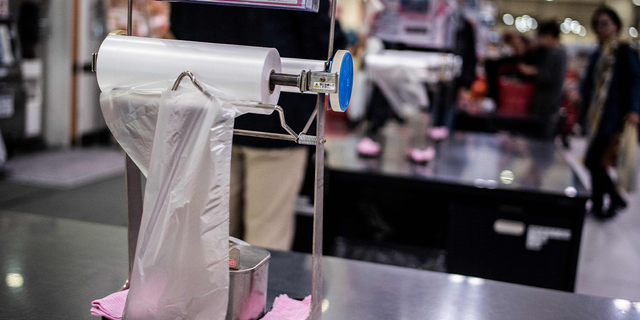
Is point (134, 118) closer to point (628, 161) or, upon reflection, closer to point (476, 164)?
point (476, 164)

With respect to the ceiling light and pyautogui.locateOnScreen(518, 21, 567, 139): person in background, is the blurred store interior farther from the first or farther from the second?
the ceiling light

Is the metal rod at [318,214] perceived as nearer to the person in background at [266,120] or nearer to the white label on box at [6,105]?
the person in background at [266,120]

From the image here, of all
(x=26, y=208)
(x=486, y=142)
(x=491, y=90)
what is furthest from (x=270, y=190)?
(x=491, y=90)

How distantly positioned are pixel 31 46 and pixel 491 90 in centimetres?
493

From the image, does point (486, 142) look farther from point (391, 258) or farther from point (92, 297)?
point (92, 297)

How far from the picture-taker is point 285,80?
0.58 m

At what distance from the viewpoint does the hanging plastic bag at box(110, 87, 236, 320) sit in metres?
0.56

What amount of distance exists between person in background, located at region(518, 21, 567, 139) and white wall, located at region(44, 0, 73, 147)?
169 inches

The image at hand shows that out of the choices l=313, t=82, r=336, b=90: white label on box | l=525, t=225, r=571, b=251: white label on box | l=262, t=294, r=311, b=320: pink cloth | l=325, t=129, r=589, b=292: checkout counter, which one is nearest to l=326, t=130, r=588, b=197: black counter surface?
l=325, t=129, r=589, b=292: checkout counter

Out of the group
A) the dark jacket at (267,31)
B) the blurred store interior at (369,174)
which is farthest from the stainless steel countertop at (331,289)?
the dark jacket at (267,31)

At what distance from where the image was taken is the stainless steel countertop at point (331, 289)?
0.72 meters

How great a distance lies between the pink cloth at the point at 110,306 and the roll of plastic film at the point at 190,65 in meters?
0.27

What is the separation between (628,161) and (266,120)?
7.92 feet

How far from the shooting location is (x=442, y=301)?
2.52ft
